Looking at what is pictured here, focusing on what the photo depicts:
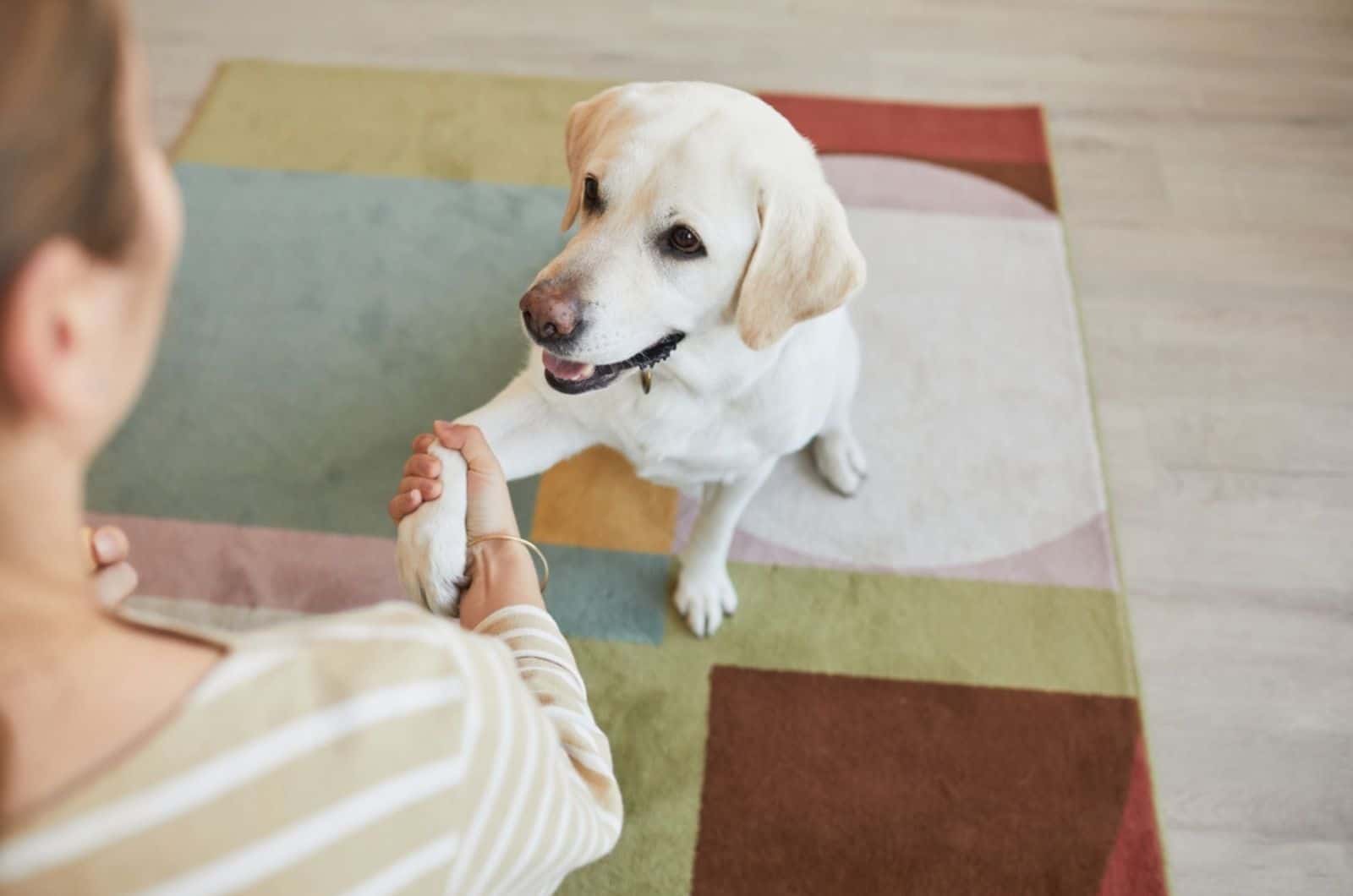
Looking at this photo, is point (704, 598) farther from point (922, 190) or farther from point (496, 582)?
point (922, 190)

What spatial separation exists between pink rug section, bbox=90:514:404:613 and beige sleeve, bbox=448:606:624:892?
759 mm

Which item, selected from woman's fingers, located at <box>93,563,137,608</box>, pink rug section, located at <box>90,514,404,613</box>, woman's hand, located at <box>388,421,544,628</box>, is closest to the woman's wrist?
woman's hand, located at <box>388,421,544,628</box>

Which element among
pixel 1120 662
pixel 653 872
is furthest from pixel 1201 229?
pixel 653 872

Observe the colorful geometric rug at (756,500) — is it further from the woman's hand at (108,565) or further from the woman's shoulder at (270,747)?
the woman's shoulder at (270,747)

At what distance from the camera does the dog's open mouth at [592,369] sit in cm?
129

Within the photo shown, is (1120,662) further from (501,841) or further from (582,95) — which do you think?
(582,95)

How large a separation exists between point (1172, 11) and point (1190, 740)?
2.21 meters

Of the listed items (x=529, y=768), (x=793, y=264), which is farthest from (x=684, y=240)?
(x=529, y=768)

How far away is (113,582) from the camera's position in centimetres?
107

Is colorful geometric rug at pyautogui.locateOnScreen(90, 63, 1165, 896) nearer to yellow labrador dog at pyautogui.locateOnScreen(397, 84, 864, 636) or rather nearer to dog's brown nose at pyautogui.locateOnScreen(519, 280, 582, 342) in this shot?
yellow labrador dog at pyautogui.locateOnScreen(397, 84, 864, 636)

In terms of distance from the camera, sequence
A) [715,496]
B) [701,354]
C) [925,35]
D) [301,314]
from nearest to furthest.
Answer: [701,354] < [715,496] < [301,314] < [925,35]

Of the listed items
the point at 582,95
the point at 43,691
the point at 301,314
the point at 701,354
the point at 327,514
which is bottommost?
the point at 327,514

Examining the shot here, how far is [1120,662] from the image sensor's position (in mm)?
1726

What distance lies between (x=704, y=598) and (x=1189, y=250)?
1.51m
